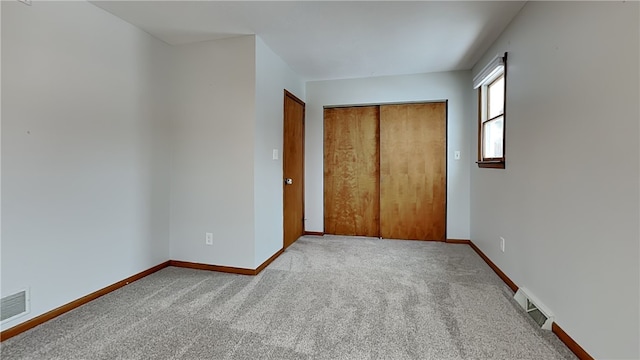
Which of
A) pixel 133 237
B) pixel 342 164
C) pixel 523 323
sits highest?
pixel 342 164

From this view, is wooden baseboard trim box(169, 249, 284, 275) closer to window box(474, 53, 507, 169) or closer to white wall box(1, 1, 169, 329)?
white wall box(1, 1, 169, 329)

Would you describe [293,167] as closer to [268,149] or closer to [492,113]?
[268,149]

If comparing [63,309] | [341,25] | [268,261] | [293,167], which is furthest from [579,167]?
[63,309]

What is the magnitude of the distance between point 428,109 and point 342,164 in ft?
4.58

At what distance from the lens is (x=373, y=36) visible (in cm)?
268

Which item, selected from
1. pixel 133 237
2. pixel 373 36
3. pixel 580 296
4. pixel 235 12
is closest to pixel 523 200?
pixel 580 296

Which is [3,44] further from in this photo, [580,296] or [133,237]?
[580,296]

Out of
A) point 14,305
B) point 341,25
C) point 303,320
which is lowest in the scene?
point 303,320

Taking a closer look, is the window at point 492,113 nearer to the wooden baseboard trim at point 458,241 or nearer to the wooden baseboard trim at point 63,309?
the wooden baseboard trim at point 458,241

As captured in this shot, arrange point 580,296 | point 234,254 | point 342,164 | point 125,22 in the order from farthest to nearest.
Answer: point 342,164 < point 234,254 < point 125,22 < point 580,296

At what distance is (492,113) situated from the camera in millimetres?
3059

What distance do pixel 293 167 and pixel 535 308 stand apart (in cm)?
280

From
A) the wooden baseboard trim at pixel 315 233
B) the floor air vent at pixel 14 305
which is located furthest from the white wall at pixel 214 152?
the wooden baseboard trim at pixel 315 233

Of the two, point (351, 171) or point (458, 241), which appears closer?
point (458, 241)
